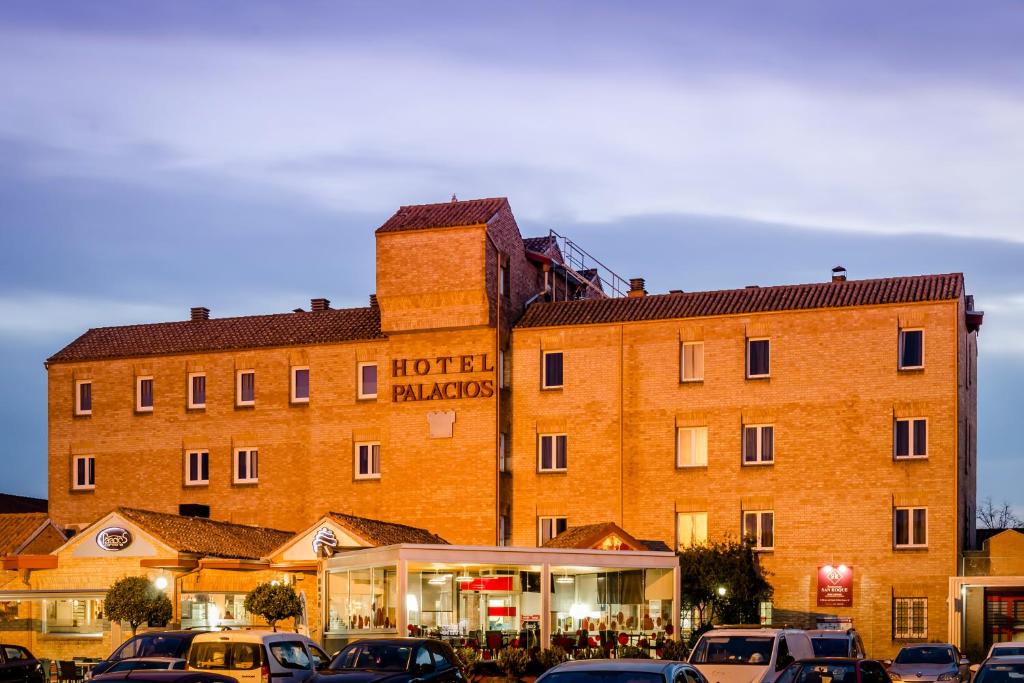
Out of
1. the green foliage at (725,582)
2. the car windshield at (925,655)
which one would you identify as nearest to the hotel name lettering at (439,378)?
the green foliage at (725,582)

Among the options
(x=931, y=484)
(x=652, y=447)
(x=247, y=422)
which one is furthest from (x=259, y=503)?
(x=931, y=484)

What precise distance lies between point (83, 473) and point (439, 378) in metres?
17.0

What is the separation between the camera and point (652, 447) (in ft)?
182

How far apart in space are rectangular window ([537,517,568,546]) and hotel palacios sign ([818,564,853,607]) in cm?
953

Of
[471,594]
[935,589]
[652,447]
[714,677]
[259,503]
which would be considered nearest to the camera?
[714,677]

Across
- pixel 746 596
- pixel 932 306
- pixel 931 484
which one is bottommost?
pixel 746 596

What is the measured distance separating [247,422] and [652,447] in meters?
16.9

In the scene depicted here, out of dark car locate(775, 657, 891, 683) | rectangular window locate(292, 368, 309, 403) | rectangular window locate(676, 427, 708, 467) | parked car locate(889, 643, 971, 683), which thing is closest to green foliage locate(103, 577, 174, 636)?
rectangular window locate(292, 368, 309, 403)

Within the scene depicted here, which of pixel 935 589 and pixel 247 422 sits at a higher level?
pixel 247 422

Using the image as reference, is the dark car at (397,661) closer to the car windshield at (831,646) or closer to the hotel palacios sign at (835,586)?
the car windshield at (831,646)

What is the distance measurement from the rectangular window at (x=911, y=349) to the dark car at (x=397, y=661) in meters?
30.6

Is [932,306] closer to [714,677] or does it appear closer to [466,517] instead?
[466,517]

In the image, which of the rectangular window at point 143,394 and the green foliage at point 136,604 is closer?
the green foliage at point 136,604

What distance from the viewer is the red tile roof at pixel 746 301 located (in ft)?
175
